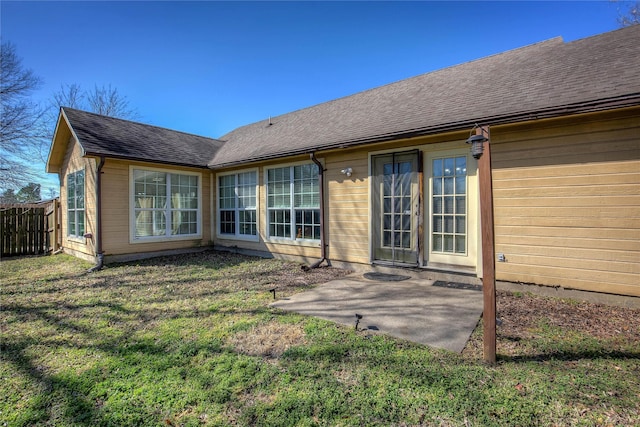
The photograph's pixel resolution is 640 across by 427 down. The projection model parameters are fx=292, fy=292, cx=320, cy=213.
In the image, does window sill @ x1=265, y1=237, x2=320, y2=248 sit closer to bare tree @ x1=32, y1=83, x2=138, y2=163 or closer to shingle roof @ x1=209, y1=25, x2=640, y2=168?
shingle roof @ x1=209, y1=25, x2=640, y2=168

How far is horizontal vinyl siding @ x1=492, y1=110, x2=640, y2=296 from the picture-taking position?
158 inches

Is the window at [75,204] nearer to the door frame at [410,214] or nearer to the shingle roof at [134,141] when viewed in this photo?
the shingle roof at [134,141]

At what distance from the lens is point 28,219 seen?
978cm

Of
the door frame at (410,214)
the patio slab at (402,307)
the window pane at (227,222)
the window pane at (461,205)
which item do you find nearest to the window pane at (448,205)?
the window pane at (461,205)

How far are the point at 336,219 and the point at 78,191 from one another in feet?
26.2

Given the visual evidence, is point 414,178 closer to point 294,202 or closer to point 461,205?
point 461,205

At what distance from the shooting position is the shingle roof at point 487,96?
4324 millimetres

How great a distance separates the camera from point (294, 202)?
7.76 m

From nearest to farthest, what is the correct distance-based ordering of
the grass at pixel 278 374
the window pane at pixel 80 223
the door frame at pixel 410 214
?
the grass at pixel 278 374 < the door frame at pixel 410 214 < the window pane at pixel 80 223

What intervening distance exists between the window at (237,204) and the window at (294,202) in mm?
771

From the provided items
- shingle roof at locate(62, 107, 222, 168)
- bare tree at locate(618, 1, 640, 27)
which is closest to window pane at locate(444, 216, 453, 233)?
shingle roof at locate(62, 107, 222, 168)

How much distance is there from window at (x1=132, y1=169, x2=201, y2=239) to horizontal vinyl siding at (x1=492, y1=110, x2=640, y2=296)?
839 centimetres

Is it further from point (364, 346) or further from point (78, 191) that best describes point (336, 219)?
point (78, 191)

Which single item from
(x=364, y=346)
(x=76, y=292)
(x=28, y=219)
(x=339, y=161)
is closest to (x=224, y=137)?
(x=28, y=219)
